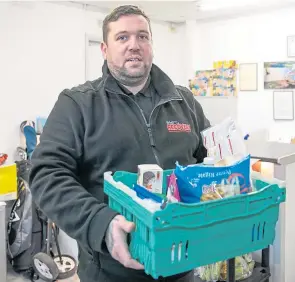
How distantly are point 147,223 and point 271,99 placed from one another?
13.7 ft

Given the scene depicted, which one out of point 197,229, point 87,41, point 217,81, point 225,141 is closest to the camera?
point 197,229

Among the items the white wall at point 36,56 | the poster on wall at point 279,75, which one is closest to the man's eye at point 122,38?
the white wall at point 36,56

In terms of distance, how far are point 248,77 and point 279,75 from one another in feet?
1.28

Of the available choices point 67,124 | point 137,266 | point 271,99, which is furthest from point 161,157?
point 271,99

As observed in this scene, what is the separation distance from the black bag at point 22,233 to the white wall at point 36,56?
78 centimetres

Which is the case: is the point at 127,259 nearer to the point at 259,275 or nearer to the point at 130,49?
the point at 130,49

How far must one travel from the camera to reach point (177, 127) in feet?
4.15

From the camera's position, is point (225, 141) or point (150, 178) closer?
point (150, 178)

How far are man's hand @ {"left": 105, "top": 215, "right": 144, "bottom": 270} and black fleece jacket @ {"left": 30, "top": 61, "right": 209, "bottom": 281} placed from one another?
0.04m

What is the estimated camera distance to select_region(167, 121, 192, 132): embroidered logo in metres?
1.25

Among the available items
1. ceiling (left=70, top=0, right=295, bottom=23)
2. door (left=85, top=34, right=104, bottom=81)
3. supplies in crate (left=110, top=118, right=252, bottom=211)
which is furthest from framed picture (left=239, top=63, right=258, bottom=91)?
supplies in crate (left=110, top=118, right=252, bottom=211)

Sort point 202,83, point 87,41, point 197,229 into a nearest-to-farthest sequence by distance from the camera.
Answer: point 197,229, point 87,41, point 202,83

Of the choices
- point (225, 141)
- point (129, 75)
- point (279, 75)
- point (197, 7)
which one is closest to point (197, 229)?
point (225, 141)

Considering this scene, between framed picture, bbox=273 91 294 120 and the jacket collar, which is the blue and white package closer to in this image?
the jacket collar
